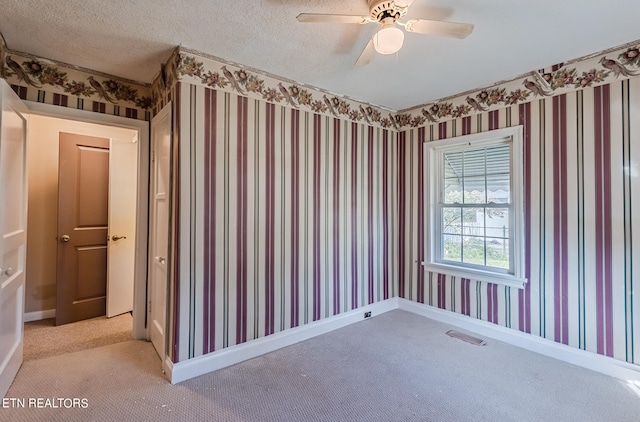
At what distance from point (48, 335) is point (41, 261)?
0.93m

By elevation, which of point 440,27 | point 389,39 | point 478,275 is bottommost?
point 478,275

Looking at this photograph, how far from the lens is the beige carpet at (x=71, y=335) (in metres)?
2.62

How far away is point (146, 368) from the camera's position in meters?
2.34

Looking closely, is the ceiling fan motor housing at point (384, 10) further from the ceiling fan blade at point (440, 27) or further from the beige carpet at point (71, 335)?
the beige carpet at point (71, 335)

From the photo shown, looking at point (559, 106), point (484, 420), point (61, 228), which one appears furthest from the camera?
point (61, 228)

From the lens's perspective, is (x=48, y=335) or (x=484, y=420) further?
(x=48, y=335)

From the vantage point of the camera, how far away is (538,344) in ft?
8.71

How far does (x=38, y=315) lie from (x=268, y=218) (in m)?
2.91

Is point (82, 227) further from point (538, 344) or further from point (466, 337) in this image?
point (538, 344)

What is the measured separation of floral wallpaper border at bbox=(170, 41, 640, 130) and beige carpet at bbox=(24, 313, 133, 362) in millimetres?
2464

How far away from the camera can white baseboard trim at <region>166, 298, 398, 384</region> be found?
221cm

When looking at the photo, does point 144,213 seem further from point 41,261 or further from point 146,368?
point 41,261

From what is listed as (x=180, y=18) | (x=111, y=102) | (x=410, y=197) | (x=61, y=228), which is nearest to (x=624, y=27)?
(x=410, y=197)

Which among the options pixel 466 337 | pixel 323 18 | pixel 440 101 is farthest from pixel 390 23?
pixel 466 337
